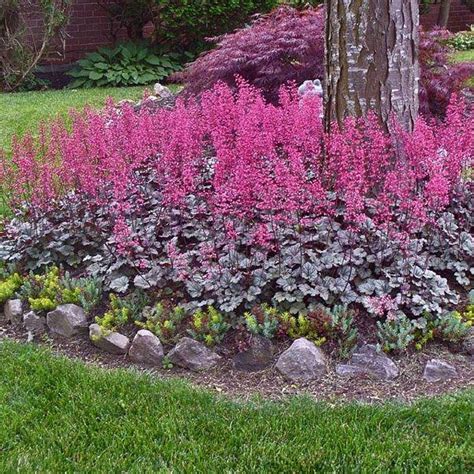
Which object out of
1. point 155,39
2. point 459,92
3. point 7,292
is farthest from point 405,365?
point 155,39

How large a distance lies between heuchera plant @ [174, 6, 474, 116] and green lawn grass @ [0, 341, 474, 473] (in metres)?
4.28

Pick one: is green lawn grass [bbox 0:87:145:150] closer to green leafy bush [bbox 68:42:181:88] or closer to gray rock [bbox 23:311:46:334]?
green leafy bush [bbox 68:42:181:88]

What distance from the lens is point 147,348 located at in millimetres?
3398

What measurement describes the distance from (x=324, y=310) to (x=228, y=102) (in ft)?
7.08

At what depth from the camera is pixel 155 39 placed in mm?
12234

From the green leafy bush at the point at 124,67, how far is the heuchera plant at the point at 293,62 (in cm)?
449

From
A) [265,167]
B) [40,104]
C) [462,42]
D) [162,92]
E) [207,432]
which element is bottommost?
[207,432]

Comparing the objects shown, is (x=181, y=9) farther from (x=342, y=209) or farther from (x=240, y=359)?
(x=240, y=359)

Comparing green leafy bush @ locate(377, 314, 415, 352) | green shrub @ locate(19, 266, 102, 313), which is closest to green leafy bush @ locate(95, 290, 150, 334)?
green shrub @ locate(19, 266, 102, 313)

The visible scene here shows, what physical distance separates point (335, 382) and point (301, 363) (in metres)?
0.18

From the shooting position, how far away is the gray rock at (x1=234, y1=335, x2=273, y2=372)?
10.7 ft

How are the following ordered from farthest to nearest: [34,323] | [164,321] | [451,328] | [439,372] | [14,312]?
[14,312] < [34,323] < [164,321] < [451,328] < [439,372]

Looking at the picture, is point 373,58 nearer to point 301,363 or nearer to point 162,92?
point 301,363

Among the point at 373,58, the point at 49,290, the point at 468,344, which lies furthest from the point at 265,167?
the point at 468,344
